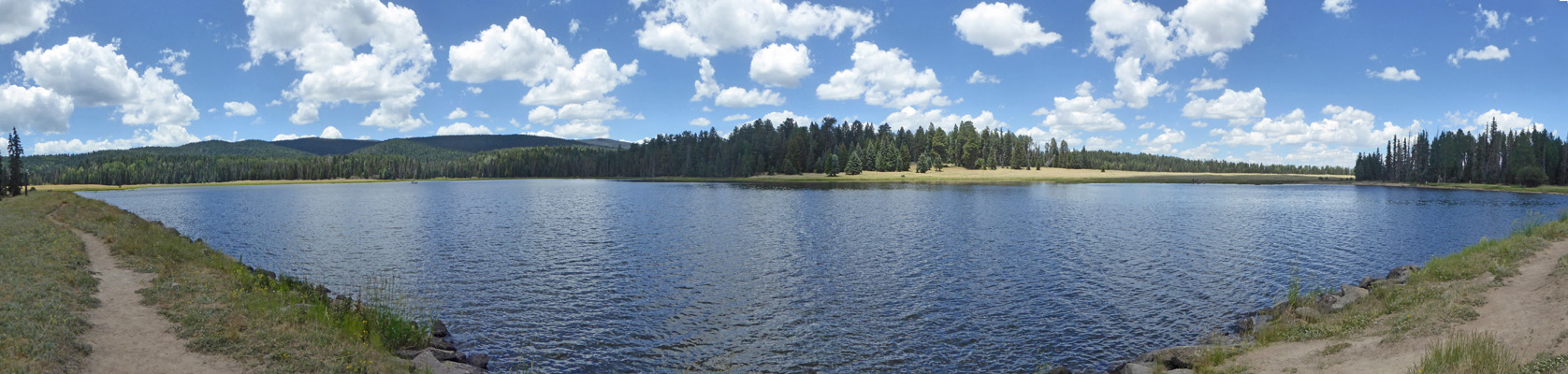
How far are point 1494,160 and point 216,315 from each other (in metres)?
244

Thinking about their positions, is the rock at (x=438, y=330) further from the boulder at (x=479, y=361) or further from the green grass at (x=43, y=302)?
the green grass at (x=43, y=302)

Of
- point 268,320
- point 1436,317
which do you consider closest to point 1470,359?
point 1436,317

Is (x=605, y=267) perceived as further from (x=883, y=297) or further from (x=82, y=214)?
(x=82, y=214)

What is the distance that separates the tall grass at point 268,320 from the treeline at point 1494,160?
709 feet

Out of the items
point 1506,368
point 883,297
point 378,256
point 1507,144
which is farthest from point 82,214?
point 1507,144

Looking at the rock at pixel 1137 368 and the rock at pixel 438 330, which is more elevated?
the rock at pixel 1137 368

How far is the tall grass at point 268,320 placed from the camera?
15.9 metres

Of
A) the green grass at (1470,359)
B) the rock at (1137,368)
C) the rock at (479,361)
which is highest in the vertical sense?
the green grass at (1470,359)

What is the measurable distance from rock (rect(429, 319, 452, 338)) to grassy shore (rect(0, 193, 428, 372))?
512 mm

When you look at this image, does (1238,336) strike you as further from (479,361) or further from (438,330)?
(438,330)

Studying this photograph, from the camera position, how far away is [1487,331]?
50.3ft

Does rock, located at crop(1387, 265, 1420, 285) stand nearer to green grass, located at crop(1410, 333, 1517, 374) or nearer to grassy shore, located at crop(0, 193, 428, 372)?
green grass, located at crop(1410, 333, 1517, 374)

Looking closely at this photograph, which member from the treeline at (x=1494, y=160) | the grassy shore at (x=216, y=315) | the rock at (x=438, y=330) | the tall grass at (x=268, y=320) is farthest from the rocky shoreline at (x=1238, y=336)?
the treeline at (x=1494, y=160)

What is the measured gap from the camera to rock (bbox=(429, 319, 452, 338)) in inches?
894
